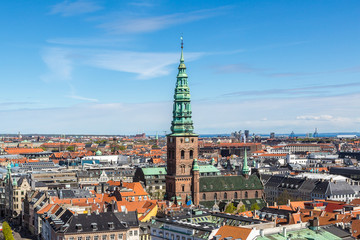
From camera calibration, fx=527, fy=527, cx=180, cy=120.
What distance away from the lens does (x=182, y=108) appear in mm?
132500

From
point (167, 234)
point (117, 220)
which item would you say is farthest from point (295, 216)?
point (117, 220)

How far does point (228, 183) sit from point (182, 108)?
27.5m

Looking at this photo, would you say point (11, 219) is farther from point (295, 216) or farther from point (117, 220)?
point (295, 216)

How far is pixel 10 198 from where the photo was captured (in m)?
151

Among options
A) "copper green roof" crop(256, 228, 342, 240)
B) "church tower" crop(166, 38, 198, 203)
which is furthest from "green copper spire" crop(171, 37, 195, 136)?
"copper green roof" crop(256, 228, 342, 240)

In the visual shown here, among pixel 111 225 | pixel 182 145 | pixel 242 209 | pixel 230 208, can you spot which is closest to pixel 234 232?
pixel 111 225

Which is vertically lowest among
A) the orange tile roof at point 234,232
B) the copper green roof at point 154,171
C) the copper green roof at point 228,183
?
the orange tile roof at point 234,232

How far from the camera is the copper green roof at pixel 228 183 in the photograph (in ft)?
465

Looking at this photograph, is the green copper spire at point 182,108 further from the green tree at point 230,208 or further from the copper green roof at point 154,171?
the copper green roof at point 154,171

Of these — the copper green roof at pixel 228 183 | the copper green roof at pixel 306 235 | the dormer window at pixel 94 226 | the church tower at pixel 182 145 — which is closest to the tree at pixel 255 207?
the copper green roof at pixel 228 183

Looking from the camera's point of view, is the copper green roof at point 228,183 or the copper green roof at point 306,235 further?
the copper green roof at point 228,183

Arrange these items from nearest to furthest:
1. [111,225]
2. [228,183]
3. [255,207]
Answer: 1. [111,225]
2. [255,207]
3. [228,183]

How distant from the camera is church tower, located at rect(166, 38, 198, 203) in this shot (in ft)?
436

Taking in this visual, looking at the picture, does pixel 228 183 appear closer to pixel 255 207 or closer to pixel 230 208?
pixel 255 207
